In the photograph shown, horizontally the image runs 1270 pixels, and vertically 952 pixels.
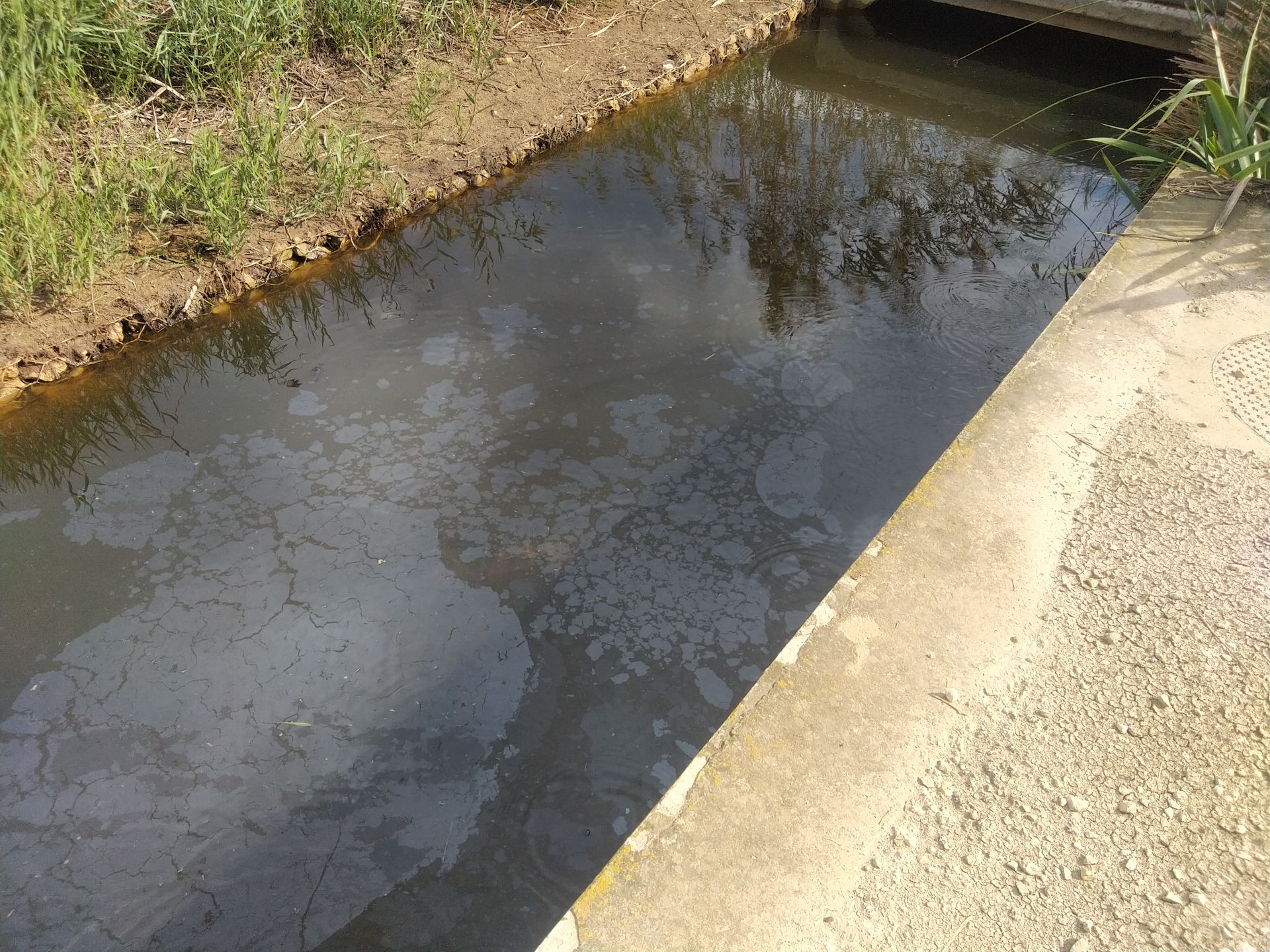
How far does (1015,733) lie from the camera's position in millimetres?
1556

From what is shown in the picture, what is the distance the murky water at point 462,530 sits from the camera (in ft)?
6.28

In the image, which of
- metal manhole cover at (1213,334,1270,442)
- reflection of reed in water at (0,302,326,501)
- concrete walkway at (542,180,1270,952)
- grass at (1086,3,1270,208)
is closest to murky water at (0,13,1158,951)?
reflection of reed in water at (0,302,326,501)

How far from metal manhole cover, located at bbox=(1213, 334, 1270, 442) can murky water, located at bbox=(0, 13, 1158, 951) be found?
0.73 m

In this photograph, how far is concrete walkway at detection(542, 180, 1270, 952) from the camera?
1323 mm

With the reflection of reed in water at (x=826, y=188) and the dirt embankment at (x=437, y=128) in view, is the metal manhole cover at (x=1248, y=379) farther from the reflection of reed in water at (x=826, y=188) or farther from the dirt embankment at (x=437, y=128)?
the dirt embankment at (x=437, y=128)

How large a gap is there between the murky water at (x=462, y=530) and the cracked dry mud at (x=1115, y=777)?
28 cm

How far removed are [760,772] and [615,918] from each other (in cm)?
33

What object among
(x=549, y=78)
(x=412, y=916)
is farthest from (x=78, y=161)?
(x=412, y=916)

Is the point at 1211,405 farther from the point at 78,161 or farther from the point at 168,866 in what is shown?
the point at 78,161

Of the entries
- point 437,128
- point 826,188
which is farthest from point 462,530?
point 437,128

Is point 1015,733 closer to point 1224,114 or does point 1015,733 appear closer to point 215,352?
point 1224,114

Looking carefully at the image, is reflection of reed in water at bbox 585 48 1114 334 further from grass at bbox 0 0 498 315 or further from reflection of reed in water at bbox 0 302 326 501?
reflection of reed in water at bbox 0 302 326 501

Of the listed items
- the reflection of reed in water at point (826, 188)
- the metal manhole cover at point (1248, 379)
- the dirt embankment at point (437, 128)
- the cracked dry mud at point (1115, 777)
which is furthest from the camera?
the reflection of reed in water at point (826, 188)

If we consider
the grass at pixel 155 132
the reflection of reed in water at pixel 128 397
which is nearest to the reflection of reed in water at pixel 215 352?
the reflection of reed in water at pixel 128 397
